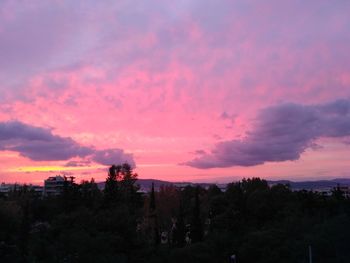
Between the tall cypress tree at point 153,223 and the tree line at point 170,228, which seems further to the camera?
the tall cypress tree at point 153,223

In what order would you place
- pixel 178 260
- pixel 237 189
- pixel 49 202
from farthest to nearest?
pixel 49 202 < pixel 237 189 < pixel 178 260

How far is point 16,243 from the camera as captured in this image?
51.8 metres

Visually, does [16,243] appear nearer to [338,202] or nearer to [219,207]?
[219,207]

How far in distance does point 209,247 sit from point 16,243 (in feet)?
61.1

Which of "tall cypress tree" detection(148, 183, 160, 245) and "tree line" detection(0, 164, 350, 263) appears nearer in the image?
"tree line" detection(0, 164, 350, 263)

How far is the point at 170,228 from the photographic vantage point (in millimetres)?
74438

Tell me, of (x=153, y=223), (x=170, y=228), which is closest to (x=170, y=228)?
(x=170, y=228)

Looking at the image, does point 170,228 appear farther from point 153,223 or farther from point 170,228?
point 153,223

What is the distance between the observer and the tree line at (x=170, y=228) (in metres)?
44.2

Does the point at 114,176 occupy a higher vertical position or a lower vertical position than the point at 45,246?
higher

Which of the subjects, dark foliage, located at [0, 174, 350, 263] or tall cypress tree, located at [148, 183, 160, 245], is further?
tall cypress tree, located at [148, 183, 160, 245]

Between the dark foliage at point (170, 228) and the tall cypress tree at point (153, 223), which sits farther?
the tall cypress tree at point (153, 223)

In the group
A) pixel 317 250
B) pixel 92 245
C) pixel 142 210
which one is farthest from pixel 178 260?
pixel 142 210

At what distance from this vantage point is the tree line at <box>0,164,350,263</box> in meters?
44.2
